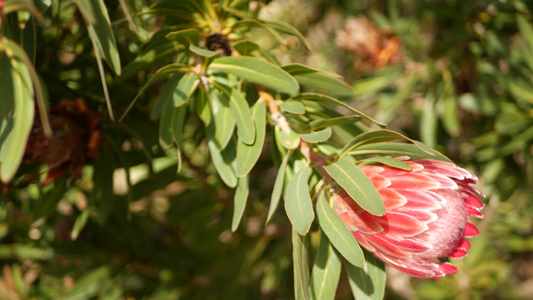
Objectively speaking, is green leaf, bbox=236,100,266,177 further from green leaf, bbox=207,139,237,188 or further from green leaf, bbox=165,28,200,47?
green leaf, bbox=165,28,200,47

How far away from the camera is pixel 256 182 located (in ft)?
4.11

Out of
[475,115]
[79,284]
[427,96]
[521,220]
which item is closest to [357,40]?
[427,96]

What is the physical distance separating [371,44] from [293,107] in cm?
93

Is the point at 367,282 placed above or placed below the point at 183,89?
below

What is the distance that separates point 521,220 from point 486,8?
0.73m

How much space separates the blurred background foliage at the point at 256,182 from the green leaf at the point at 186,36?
19cm

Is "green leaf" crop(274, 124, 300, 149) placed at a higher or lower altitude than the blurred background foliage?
higher

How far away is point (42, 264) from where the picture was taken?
1.24 metres

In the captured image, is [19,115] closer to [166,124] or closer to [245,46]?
[166,124]

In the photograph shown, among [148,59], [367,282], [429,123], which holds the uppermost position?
[148,59]

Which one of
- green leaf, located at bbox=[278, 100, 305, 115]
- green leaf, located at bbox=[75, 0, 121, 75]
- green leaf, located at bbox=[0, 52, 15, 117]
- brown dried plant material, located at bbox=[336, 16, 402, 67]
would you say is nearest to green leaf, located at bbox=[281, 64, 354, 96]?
green leaf, located at bbox=[278, 100, 305, 115]

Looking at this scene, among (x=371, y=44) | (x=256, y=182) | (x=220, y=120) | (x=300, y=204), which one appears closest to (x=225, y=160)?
(x=220, y=120)

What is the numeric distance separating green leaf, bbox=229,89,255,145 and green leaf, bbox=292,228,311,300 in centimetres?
15

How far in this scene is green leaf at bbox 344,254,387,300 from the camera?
61cm
